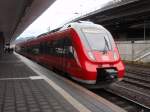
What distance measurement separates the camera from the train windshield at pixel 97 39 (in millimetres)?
13234

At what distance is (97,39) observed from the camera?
13562mm

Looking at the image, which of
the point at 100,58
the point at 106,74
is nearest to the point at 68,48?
the point at 100,58

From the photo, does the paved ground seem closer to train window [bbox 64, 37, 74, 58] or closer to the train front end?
the train front end

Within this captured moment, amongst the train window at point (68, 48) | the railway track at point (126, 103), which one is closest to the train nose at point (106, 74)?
the railway track at point (126, 103)

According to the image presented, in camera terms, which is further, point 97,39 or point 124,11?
A: point 124,11

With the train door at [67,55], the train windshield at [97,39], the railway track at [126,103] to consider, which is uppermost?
the train windshield at [97,39]

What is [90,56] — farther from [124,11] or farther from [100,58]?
[124,11]

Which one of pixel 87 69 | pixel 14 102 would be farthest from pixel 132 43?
pixel 14 102

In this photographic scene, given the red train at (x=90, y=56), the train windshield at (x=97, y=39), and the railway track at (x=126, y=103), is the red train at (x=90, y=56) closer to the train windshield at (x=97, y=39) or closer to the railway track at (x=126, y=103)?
the train windshield at (x=97, y=39)

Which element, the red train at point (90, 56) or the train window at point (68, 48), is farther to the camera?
the train window at point (68, 48)

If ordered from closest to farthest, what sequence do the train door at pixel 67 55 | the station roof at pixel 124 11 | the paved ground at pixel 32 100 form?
1. the paved ground at pixel 32 100
2. the train door at pixel 67 55
3. the station roof at pixel 124 11

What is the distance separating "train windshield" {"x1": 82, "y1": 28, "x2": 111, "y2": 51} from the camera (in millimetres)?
13234

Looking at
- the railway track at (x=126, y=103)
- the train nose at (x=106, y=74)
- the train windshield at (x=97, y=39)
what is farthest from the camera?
the train windshield at (x=97, y=39)

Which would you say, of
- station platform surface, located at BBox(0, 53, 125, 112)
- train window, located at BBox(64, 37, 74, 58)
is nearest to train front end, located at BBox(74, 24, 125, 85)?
train window, located at BBox(64, 37, 74, 58)
